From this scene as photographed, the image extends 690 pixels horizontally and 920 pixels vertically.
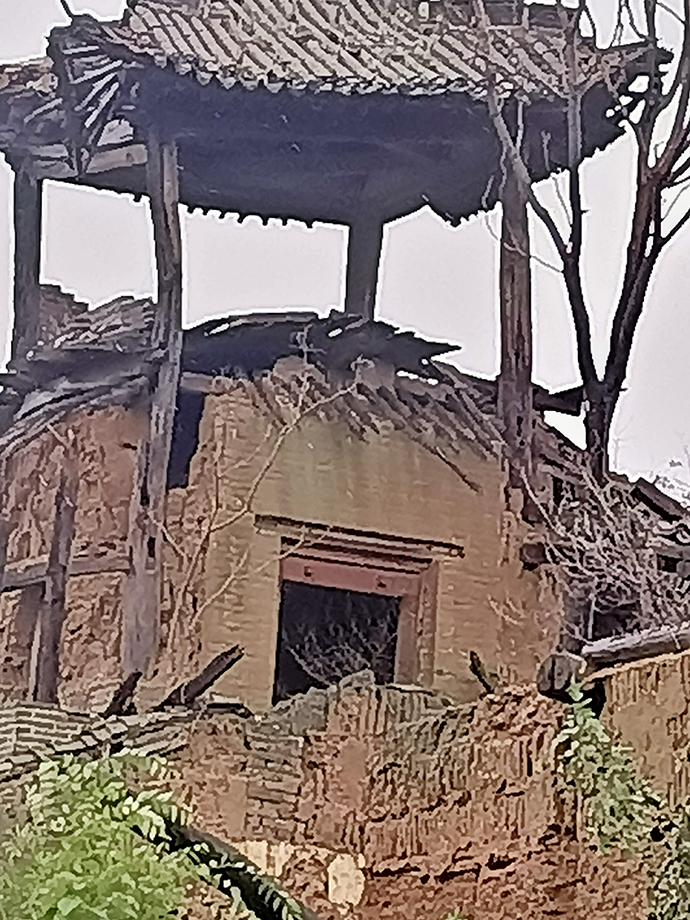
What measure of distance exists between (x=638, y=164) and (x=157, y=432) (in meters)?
0.69

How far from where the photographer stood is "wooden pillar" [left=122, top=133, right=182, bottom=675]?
1896 millimetres

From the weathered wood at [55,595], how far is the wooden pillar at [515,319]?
0.53 m

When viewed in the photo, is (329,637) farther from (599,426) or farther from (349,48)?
(349,48)

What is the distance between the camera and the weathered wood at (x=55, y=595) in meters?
1.91

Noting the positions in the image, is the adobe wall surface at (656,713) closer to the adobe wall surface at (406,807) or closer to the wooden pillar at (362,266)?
the adobe wall surface at (406,807)

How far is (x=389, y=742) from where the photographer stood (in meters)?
1.94

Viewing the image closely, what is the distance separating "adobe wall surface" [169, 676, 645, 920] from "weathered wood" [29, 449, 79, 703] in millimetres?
187

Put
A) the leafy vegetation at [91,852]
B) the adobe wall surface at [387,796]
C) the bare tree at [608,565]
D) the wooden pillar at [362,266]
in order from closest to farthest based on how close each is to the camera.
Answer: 1. the leafy vegetation at [91,852]
2. the adobe wall surface at [387,796]
3. the bare tree at [608,565]
4. the wooden pillar at [362,266]

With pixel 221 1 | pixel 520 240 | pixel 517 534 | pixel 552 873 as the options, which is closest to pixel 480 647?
pixel 517 534

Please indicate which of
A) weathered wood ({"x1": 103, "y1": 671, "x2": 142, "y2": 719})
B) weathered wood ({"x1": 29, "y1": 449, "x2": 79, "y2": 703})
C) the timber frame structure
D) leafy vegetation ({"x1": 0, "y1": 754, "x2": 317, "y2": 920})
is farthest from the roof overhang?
leafy vegetation ({"x1": 0, "y1": 754, "x2": 317, "y2": 920})

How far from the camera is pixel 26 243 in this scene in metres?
2.15

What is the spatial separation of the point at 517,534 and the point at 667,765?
32cm

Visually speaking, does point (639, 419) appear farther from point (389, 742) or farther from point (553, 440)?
point (389, 742)

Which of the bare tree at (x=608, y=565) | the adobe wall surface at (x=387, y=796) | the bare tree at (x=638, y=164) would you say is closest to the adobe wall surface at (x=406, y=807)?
the adobe wall surface at (x=387, y=796)
